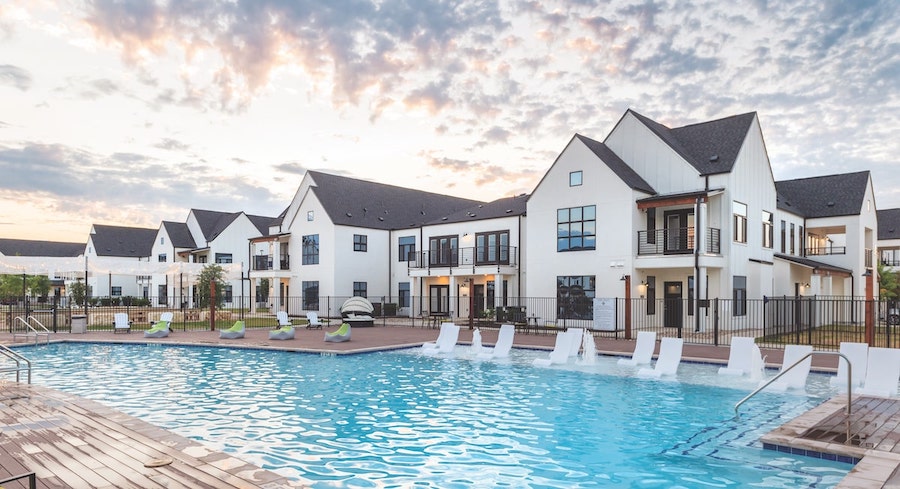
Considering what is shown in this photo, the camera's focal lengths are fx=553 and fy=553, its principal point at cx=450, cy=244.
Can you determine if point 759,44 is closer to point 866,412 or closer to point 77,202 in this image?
point 866,412

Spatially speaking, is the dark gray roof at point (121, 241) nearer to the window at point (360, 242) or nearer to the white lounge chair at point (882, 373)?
the window at point (360, 242)

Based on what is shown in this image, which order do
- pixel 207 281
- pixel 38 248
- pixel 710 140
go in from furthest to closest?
1. pixel 38 248
2. pixel 207 281
3. pixel 710 140

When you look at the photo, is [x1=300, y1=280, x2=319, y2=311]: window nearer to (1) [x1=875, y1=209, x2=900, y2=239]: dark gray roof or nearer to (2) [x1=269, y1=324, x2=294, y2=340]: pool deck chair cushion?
(2) [x1=269, y1=324, x2=294, y2=340]: pool deck chair cushion

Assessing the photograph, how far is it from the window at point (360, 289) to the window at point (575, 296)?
14527 mm

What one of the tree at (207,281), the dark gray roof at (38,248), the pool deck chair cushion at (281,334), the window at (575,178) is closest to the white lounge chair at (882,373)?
the window at (575,178)

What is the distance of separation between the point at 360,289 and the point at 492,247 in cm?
997

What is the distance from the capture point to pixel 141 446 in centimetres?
647

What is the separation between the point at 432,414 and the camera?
984cm

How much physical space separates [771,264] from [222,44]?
84.7 feet

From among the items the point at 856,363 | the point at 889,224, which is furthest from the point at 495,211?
the point at 889,224

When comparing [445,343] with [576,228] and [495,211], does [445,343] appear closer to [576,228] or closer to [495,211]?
[576,228]

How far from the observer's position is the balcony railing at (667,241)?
23750 mm

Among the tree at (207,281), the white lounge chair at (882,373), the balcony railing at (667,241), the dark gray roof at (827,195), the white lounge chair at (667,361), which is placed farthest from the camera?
the tree at (207,281)

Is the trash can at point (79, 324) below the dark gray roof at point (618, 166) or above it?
below
